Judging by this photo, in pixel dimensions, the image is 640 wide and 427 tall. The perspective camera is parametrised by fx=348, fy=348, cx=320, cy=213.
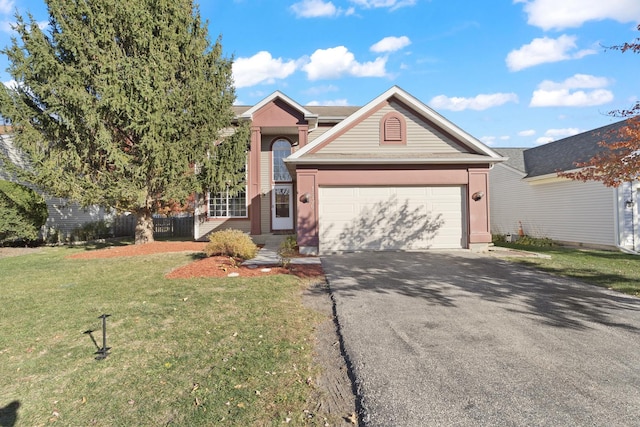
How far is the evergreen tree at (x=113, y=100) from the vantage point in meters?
11.4

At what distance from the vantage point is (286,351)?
4047 mm


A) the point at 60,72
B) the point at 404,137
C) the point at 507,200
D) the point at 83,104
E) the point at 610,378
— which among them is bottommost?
the point at 610,378

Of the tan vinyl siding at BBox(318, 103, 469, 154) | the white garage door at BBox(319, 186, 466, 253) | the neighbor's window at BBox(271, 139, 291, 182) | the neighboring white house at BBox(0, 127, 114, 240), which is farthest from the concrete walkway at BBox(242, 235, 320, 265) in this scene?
the neighboring white house at BBox(0, 127, 114, 240)

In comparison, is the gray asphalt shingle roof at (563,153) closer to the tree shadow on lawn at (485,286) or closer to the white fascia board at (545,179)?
the white fascia board at (545,179)

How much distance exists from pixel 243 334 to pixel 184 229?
19464 mm

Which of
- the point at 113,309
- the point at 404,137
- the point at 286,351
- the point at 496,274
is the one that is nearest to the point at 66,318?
the point at 113,309

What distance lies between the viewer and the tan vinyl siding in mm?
12125

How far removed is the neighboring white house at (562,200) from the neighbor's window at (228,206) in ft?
47.3

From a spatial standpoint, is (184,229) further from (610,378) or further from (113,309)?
(610,378)

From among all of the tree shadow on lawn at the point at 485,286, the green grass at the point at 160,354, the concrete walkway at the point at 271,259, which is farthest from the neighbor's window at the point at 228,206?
the green grass at the point at 160,354

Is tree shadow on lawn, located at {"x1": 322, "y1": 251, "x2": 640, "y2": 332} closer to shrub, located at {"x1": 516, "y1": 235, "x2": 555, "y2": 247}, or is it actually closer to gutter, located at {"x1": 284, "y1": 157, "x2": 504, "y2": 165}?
gutter, located at {"x1": 284, "y1": 157, "x2": 504, "y2": 165}

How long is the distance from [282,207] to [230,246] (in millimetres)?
7134

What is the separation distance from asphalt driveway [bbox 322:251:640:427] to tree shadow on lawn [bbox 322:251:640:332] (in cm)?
4

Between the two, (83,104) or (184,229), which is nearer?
(83,104)
